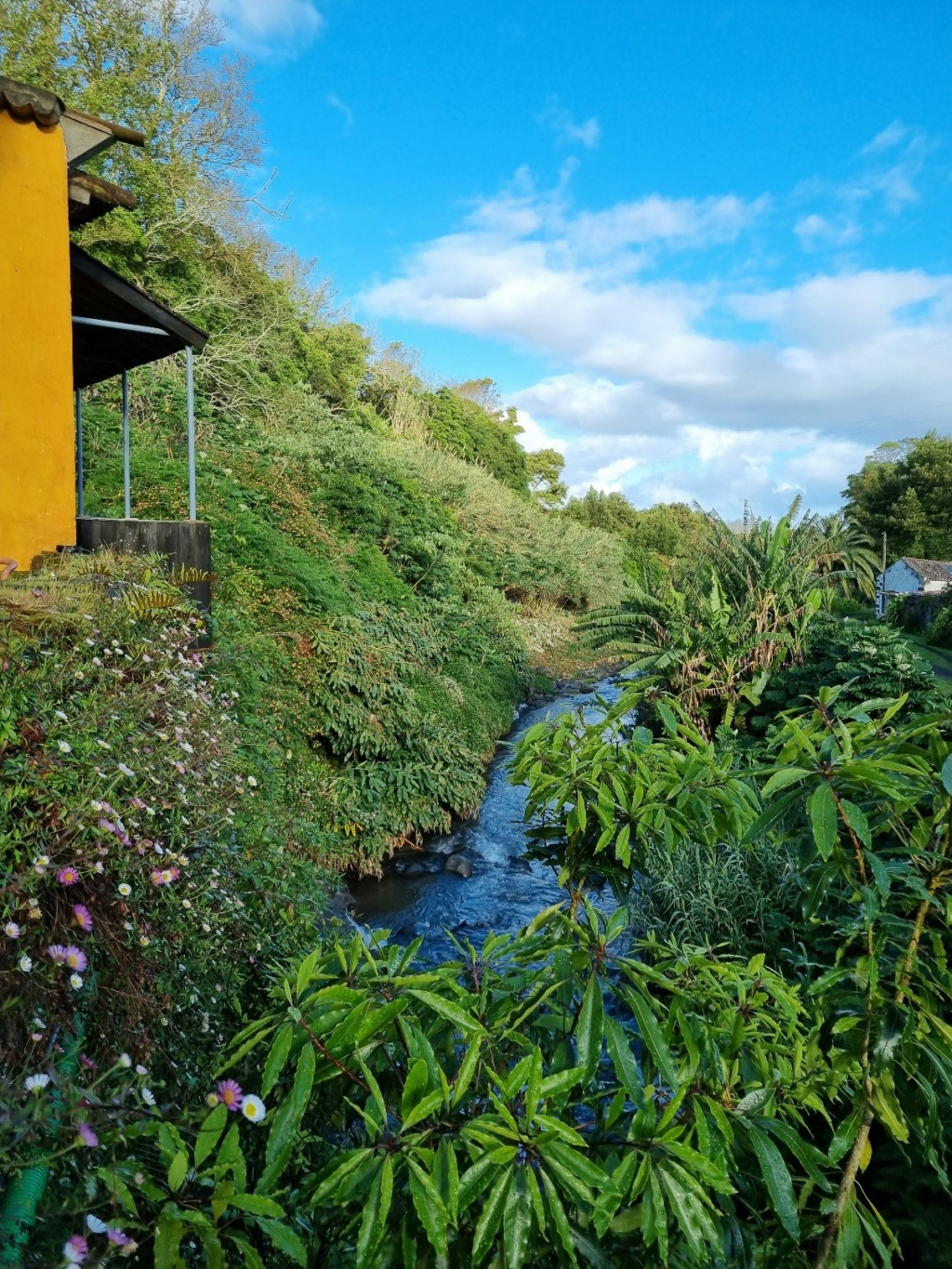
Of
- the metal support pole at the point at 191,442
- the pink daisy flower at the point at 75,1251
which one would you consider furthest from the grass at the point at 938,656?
the pink daisy flower at the point at 75,1251

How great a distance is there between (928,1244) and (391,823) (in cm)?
660

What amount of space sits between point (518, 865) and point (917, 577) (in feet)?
134

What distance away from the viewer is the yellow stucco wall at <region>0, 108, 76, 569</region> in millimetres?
5871

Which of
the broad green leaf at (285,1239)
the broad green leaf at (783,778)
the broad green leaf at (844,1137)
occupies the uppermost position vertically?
the broad green leaf at (783,778)

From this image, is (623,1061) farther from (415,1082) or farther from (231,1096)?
(231,1096)

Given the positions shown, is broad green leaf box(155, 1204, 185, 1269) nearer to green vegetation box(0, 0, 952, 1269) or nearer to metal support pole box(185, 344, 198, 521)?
green vegetation box(0, 0, 952, 1269)

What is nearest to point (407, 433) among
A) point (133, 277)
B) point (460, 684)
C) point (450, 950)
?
point (133, 277)

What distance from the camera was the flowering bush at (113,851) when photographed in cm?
199

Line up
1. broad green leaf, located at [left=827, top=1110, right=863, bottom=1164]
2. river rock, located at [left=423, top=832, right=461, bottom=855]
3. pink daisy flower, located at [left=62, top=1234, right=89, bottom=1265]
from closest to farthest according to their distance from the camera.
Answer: pink daisy flower, located at [left=62, top=1234, right=89, bottom=1265] → broad green leaf, located at [left=827, top=1110, right=863, bottom=1164] → river rock, located at [left=423, top=832, right=461, bottom=855]

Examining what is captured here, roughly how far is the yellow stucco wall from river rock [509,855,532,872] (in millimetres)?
5628

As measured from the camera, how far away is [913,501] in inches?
1735

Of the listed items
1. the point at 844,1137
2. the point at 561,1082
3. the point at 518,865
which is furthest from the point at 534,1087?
the point at 518,865

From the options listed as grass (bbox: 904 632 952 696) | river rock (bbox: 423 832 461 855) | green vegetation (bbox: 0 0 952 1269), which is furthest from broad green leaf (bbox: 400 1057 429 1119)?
grass (bbox: 904 632 952 696)

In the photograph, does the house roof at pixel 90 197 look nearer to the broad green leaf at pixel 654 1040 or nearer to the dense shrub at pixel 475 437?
the broad green leaf at pixel 654 1040
